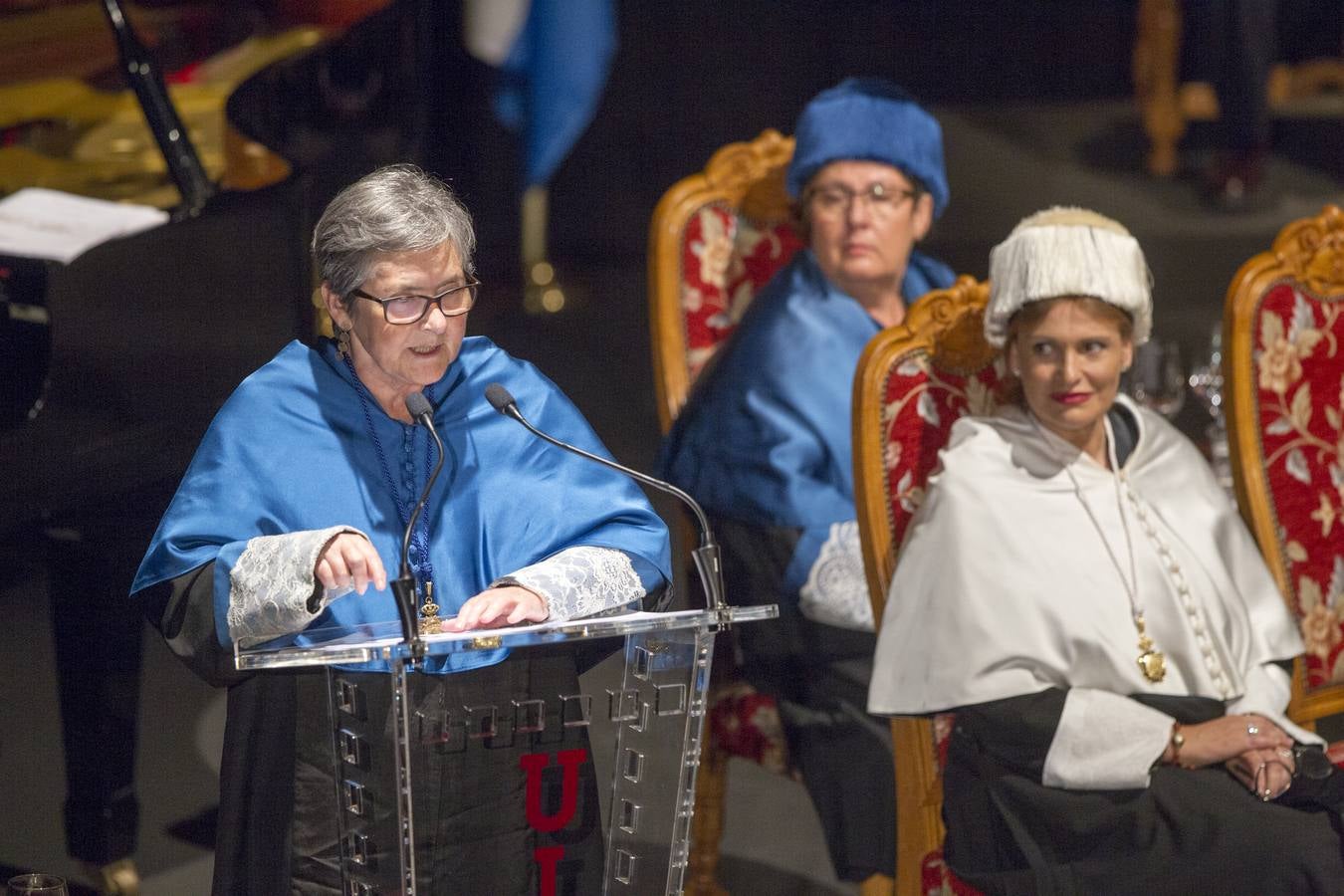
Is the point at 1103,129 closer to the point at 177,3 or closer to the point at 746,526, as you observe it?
the point at 177,3

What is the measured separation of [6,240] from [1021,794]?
6.82 ft

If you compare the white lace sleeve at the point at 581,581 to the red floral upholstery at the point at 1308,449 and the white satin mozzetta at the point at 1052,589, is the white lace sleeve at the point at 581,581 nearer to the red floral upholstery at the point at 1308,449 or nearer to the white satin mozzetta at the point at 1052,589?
the white satin mozzetta at the point at 1052,589

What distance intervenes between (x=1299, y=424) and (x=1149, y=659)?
659mm

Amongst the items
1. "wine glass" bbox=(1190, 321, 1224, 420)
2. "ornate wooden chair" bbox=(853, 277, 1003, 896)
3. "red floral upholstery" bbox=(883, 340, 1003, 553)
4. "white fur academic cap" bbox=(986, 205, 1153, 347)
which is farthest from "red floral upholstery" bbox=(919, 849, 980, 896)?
"wine glass" bbox=(1190, 321, 1224, 420)

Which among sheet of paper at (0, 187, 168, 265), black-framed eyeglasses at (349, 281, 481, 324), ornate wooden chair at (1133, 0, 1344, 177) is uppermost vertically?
ornate wooden chair at (1133, 0, 1344, 177)

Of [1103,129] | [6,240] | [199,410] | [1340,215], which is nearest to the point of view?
[199,410]

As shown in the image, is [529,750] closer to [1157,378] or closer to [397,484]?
[397,484]

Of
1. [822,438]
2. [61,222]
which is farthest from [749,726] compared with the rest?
[61,222]

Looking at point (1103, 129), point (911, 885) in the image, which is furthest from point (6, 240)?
point (1103, 129)

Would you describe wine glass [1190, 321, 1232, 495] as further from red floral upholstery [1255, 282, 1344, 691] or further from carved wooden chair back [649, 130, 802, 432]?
carved wooden chair back [649, 130, 802, 432]

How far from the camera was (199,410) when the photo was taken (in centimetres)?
256

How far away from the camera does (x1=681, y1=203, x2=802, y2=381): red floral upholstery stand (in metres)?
3.66

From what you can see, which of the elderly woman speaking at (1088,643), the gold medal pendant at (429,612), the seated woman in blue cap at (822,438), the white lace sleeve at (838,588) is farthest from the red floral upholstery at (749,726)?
the gold medal pendant at (429,612)

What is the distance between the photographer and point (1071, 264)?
2.69 metres
